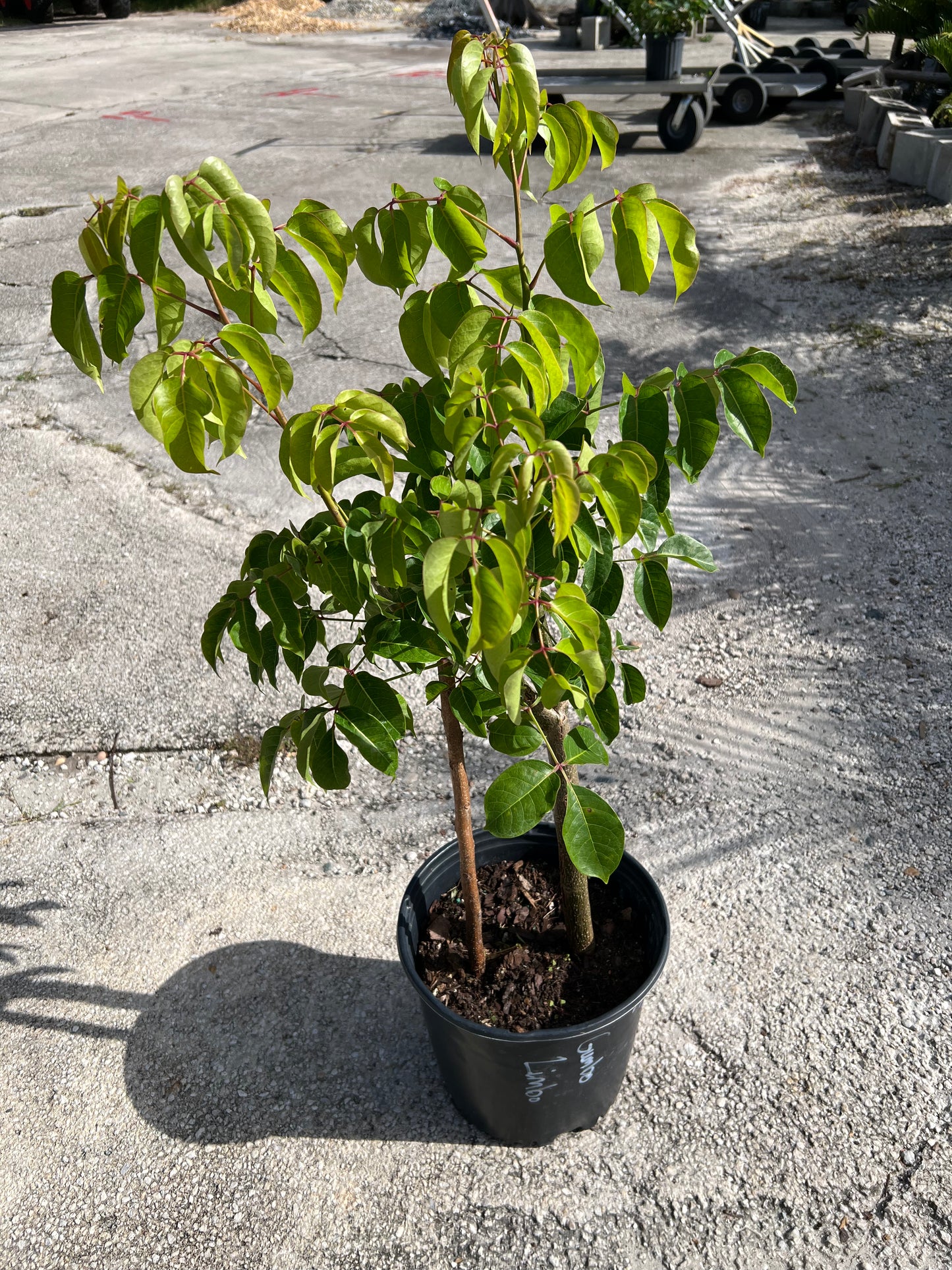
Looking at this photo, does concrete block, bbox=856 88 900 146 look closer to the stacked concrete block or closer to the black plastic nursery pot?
the stacked concrete block

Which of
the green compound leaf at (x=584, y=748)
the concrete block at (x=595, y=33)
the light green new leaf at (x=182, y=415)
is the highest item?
the concrete block at (x=595, y=33)

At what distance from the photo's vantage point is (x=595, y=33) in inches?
573

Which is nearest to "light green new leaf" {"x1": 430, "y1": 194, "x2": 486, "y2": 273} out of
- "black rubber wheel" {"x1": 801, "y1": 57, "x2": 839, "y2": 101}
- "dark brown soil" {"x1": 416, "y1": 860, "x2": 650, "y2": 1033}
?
"dark brown soil" {"x1": 416, "y1": 860, "x2": 650, "y2": 1033}

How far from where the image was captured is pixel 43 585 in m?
3.63

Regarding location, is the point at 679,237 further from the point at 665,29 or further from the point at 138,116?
the point at 138,116

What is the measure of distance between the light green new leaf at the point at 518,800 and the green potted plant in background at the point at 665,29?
354 inches

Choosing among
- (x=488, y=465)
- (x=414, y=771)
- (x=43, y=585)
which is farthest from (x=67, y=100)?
(x=488, y=465)

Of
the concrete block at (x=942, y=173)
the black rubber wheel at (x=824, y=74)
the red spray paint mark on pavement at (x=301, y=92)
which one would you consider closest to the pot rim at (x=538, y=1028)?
the concrete block at (x=942, y=173)

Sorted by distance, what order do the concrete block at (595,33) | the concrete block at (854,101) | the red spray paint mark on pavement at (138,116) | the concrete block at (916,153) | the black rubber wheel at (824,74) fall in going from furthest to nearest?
the concrete block at (595,33) < the red spray paint mark on pavement at (138,116) < the black rubber wheel at (824,74) < the concrete block at (854,101) < the concrete block at (916,153)

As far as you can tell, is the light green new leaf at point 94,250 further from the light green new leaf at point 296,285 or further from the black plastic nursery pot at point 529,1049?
the black plastic nursery pot at point 529,1049

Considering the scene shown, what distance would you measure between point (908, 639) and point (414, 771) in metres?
1.65

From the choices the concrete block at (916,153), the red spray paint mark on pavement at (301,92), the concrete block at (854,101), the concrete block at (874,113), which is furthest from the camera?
the red spray paint mark on pavement at (301,92)

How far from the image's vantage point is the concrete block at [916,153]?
670 centimetres

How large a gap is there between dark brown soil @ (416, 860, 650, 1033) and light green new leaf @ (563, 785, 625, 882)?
1.82 ft
